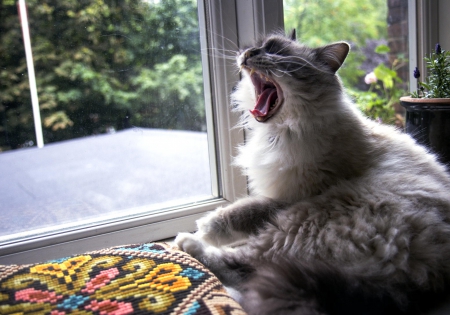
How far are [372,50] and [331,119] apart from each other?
1.52m

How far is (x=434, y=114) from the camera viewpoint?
1.85m

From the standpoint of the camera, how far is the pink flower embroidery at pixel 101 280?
1118 mm

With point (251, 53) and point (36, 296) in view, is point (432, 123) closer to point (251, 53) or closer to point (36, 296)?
point (251, 53)

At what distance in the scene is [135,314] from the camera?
1012mm

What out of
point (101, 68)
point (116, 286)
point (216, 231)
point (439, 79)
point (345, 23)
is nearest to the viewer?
point (116, 286)

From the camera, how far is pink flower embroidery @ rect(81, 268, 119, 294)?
112cm

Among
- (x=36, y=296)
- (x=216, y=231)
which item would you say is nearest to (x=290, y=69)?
(x=216, y=231)

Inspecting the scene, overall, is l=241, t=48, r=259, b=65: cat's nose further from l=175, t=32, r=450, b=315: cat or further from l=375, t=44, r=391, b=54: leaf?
l=375, t=44, r=391, b=54: leaf

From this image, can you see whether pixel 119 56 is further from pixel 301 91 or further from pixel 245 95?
pixel 301 91

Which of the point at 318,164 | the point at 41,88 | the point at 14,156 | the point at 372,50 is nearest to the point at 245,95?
the point at 318,164

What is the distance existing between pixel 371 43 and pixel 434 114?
42.9 inches

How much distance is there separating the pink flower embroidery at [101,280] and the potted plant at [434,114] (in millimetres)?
1499

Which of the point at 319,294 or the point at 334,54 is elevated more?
the point at 334,54

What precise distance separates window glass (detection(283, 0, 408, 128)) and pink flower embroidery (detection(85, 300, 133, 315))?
1847 millimetres
